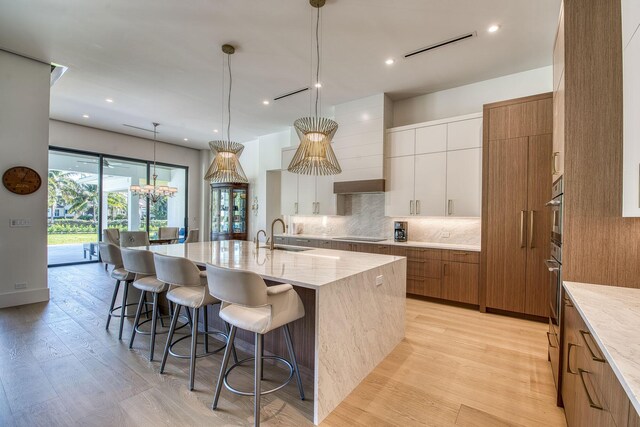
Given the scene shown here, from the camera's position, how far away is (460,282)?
12.9 feet

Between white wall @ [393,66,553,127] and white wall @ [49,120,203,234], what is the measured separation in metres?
6.38

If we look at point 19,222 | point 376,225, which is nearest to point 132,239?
point 19,222

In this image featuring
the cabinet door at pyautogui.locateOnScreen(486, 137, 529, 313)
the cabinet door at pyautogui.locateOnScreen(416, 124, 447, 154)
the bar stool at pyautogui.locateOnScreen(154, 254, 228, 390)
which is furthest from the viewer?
the cabinet door at pyautogui.locateOnScreen(416, 124, 447, 154)

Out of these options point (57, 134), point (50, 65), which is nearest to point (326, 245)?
point (50, 65)

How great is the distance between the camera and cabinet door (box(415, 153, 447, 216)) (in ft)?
14.0

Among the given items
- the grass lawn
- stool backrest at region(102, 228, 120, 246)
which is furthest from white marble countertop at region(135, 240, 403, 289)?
the grass lawn

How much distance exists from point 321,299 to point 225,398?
1.03 metres

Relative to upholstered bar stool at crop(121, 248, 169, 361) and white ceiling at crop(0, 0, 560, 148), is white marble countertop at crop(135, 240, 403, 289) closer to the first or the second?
upholstered bar stool at crop(121, 248, 169, 361)

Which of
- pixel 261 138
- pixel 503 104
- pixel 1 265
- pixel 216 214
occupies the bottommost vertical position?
pixel 1 265

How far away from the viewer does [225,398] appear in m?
2.01

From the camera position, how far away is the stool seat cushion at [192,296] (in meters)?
2.21

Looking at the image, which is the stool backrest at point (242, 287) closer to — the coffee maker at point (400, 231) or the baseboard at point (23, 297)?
the coffee maker at point (400, 231)

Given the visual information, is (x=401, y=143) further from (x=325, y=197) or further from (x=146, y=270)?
(x=146, y=270)

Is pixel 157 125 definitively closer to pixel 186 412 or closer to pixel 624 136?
pixel 186 412
